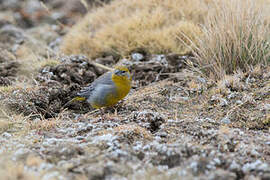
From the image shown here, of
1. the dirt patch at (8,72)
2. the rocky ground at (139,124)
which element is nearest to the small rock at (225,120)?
the rocky ground at (139,124)

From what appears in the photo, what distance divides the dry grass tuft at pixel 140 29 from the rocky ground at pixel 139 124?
263mm

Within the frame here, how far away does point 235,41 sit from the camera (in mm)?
5078

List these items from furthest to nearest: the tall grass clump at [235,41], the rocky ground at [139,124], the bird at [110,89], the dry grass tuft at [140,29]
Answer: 1. the dry grass tuft at [140,29]
2. the tall grass clump at [235,41]
3. the bird at [110,89]
4. the rocky ground at [139,124]

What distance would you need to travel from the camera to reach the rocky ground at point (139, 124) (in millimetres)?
2777

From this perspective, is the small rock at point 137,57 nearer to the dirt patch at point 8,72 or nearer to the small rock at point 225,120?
the dirt patch at point 8,72

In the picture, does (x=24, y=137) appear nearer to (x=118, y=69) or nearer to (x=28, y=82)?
(x=118, y=69)

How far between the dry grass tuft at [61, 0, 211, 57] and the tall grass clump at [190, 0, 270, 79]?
41.0 inches

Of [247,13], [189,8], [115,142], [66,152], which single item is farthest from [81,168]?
[189,8]

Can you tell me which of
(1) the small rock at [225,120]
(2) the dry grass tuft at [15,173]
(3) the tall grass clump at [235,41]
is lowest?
(1) the small rock at [225,120]

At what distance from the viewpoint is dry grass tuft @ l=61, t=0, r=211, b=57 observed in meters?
6.65

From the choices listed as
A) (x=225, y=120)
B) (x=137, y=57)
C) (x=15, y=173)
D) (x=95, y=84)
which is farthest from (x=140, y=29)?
(x=15, y=173)

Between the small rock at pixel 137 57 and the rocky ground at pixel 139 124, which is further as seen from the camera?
the small rock at pixel 137 57

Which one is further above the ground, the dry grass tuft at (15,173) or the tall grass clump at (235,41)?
the dry grass tuft at (15,173)

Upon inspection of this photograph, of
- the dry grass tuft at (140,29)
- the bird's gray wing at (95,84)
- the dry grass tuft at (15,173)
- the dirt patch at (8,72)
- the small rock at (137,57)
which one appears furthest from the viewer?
the dry grass tuft at (140,29)
